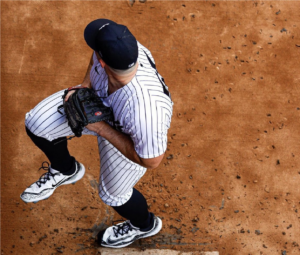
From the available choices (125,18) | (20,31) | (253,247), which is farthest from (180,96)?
(20,31)

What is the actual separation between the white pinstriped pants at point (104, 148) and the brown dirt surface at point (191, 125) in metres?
1.08

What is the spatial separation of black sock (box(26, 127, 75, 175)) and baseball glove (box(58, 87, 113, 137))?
0.50 meters

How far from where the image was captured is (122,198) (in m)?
2.84

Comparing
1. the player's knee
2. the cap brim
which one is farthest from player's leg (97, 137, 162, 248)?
the cap brim

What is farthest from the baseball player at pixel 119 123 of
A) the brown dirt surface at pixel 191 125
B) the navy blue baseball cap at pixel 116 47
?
the brown dirt surface at pixel 191 125

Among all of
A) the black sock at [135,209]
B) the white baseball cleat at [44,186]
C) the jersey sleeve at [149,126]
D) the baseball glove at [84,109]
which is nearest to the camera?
Result: the jersey sleeve at [149,126]

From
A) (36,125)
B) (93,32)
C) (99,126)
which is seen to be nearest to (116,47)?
(93,32)

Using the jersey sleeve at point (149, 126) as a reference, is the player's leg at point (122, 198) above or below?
below

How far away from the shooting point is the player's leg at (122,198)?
104 inches

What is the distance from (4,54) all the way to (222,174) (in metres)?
3.18

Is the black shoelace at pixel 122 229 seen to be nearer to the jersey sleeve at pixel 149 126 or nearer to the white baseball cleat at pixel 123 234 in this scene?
→ the white baseball cleat at pixel 123 234

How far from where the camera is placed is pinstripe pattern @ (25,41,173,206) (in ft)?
7.05

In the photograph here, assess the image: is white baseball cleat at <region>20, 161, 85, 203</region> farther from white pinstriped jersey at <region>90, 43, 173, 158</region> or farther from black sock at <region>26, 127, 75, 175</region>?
white pinstriped jersey at <region>90, 43, 173, 158</region>

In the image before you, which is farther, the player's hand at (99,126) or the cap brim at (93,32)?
the player's hand at (99,126)
